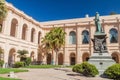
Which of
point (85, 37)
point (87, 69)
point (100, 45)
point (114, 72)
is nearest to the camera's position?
point (114, 72)

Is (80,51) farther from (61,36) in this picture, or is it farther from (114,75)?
(114,75)

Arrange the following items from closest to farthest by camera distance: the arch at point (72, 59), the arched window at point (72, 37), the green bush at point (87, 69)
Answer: the green bush at point (87, 69), the arched window at point (72, 37), the arch at point (72, 59)

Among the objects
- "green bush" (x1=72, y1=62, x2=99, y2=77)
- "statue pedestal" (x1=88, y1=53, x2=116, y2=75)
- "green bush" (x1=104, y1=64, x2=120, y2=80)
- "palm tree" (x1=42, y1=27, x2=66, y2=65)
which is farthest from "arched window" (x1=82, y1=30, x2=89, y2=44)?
"green bush" (x1=104, y1=64, x2=120, y2=80)

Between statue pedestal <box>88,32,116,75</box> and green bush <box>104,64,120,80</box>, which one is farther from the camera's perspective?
statue pedestal <box>88,32,116,75</box>

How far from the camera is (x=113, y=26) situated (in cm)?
3978

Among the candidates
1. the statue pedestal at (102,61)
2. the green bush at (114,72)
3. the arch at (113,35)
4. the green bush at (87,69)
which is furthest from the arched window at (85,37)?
the green bush at (114,72)

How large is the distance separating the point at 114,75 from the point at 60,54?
98.9 ft

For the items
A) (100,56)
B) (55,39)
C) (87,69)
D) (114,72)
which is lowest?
(114,72)

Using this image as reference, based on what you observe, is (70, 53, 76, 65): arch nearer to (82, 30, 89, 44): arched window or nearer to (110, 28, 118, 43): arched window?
(82, 30, 89, 44): arched window

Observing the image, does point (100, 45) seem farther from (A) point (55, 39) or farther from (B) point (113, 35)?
(B) point (113, 35)

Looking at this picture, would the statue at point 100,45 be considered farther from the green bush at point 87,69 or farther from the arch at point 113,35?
the arch at point 113,35

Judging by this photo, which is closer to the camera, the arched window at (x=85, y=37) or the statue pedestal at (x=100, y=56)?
the statue pedestal at (x=100, y=56)

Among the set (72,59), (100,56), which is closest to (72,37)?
(72,59)

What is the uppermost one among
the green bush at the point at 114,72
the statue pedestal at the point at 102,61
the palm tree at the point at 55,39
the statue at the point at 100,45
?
the palm tree at the point at 55,39
